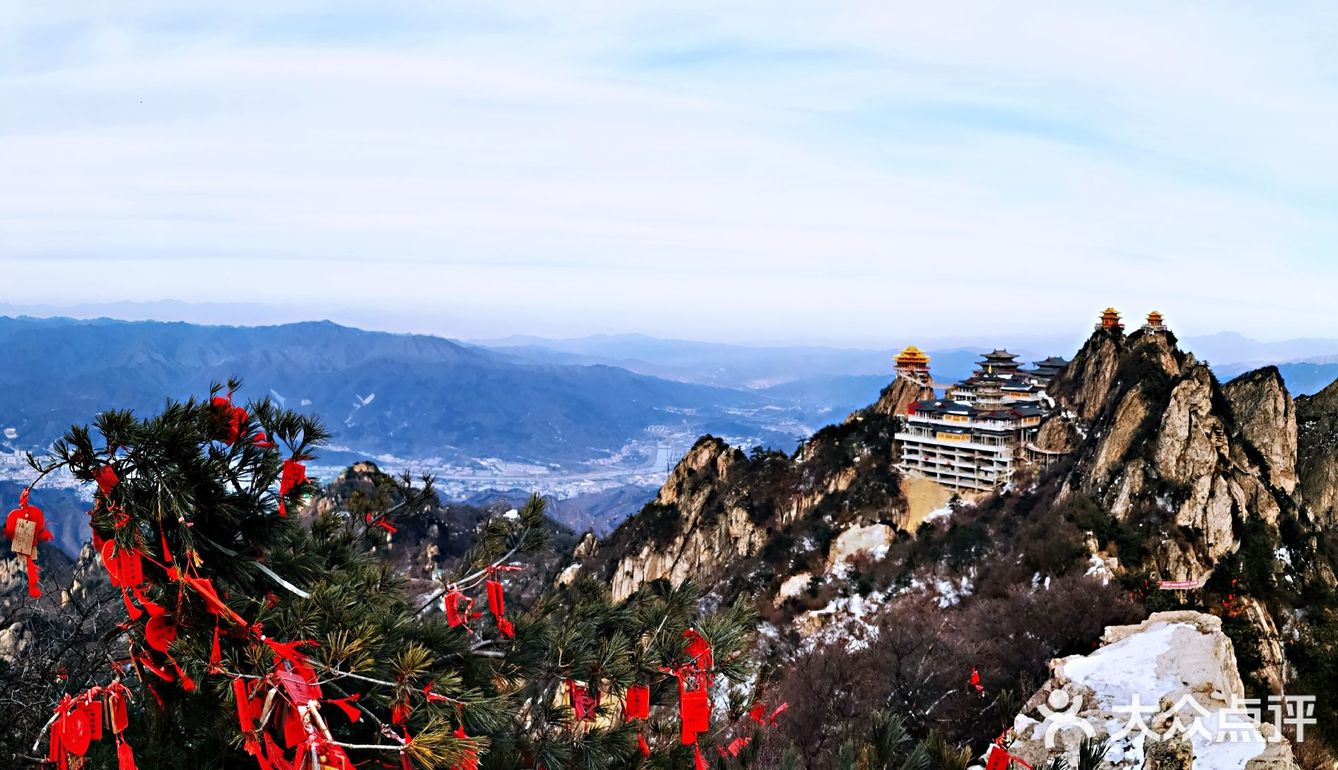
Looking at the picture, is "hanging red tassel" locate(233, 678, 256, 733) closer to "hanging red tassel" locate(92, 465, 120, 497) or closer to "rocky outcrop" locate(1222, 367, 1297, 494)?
"hanging red tassel" locate(92, 465, 120, 497)

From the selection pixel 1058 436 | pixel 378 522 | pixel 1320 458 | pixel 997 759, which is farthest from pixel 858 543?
pixel 378 522

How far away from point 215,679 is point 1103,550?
21050 millimetres


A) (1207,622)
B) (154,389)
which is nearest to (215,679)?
(1207,622)

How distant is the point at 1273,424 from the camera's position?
86.9ft

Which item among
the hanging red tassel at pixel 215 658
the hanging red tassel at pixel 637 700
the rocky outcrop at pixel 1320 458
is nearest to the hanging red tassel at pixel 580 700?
the hanging red tassel at pixel 637 700

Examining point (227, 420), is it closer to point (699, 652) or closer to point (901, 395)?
point (699, 652)

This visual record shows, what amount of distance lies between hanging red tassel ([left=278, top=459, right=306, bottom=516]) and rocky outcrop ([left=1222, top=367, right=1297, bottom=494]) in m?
28.8

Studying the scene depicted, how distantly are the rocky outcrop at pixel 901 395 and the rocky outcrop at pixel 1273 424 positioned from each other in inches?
507

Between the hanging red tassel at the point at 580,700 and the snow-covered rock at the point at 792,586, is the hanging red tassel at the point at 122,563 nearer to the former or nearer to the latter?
the hanging red tassel at the point at 580,700

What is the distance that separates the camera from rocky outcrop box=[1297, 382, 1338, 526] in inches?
1064

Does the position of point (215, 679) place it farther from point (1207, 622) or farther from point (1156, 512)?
point (1156, 512)

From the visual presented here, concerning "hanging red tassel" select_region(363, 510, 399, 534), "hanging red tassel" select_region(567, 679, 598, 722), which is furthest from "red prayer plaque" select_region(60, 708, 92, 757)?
"hanging red tassel" select_region(363, 510, 399, 534)

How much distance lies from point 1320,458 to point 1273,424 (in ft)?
9.55

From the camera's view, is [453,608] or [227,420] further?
[453,608]
